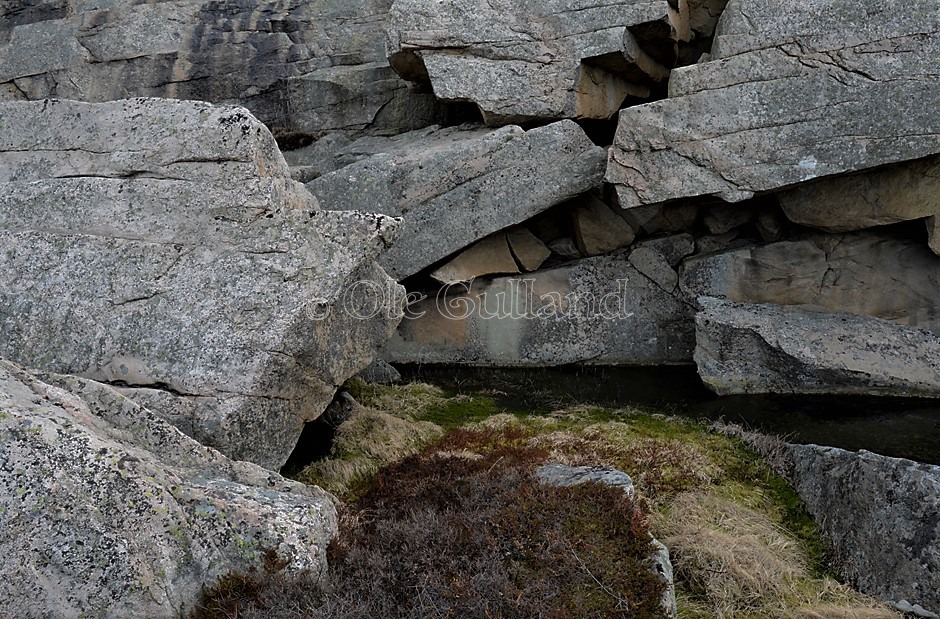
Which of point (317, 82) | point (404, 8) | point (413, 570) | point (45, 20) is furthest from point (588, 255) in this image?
point (45, 20)

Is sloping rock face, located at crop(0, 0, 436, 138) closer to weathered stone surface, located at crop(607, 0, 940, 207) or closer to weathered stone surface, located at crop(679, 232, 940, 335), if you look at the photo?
weathered stone surface, located at crop(607, 0, 940, 207)

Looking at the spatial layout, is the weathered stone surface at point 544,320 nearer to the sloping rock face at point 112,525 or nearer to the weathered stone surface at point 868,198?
the weathered stone surface at point 868,198

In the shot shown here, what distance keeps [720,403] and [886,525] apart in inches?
243

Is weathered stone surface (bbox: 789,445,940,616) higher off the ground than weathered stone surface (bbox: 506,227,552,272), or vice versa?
weathered stone surface (bbox: 506,227,552,272)

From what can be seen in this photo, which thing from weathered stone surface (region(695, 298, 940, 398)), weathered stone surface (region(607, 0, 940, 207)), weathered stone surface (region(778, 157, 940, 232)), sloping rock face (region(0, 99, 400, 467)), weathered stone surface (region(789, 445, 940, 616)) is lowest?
weathered stone surface (region(789, 445, 940, 616))

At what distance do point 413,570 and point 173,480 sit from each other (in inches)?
72.2

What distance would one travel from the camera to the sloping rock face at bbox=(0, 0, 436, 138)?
17.4m

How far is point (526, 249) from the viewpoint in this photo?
1603 centimetres

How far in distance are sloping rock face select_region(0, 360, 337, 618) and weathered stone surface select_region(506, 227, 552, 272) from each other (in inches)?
418

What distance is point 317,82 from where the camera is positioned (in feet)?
57.3

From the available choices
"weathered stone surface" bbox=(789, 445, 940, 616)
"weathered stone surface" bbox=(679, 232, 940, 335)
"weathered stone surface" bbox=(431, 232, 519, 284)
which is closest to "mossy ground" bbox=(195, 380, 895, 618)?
"weathered stone surface" bbox=(789, 445, 940, 616)

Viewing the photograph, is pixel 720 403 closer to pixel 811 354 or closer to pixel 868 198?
pixel 811 354

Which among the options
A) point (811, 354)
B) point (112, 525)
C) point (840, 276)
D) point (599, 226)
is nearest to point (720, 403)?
point (811, 354)

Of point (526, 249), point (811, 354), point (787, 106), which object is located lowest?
point (811, 354)
